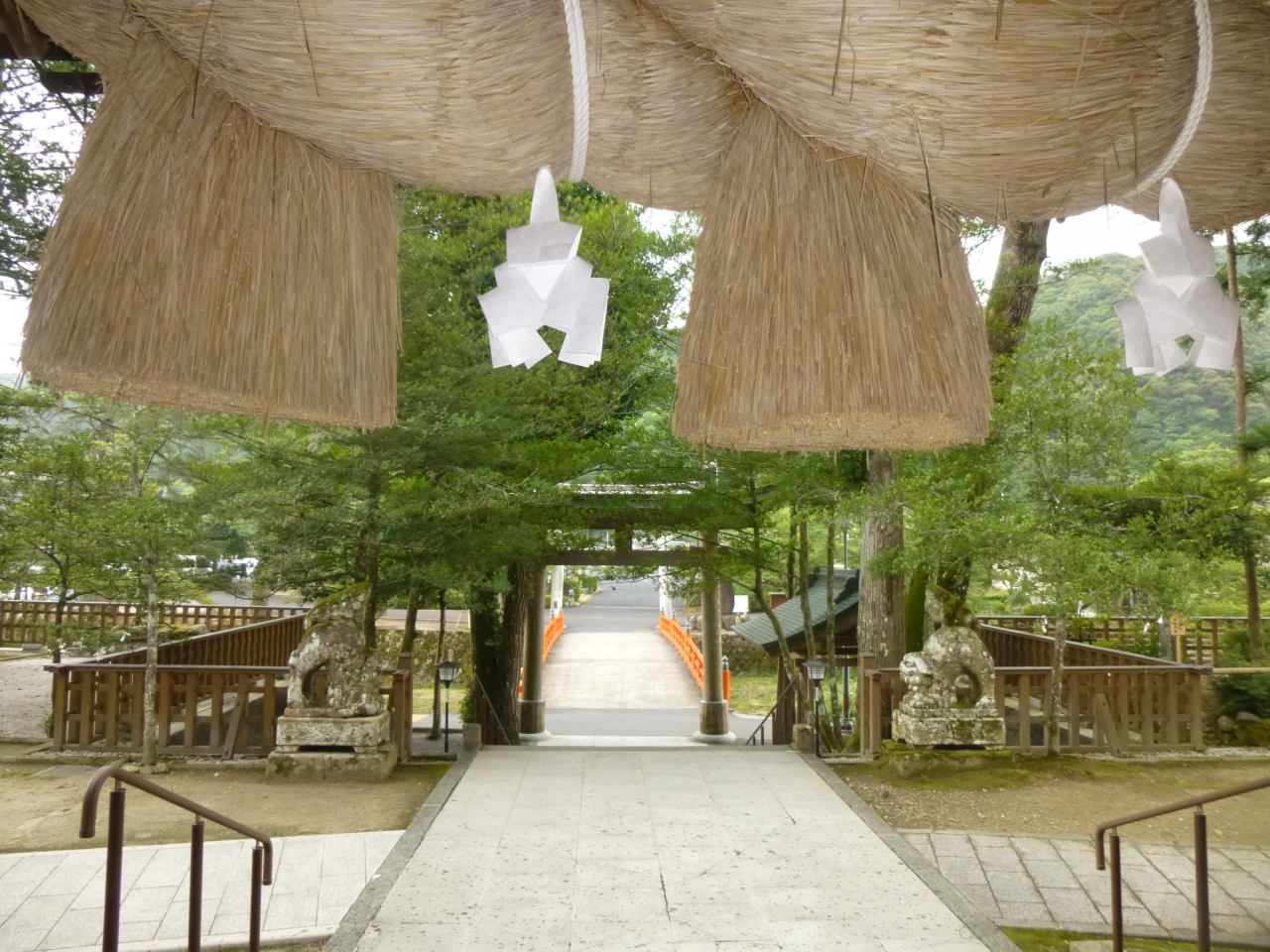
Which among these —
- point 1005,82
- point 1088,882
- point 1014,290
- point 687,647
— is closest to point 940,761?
point 1088,882

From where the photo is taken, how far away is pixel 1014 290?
267 inches

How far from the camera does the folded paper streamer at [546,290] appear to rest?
2.86 feet

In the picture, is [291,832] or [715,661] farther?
[715,661]

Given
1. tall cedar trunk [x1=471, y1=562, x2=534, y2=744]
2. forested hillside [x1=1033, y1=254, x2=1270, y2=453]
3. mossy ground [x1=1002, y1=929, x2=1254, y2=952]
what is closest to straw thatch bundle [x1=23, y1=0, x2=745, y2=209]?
mossy ground [x1=1002, y1=929, x2=1254, y2=952]

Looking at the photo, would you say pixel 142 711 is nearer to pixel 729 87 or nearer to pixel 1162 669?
pixel 729 87

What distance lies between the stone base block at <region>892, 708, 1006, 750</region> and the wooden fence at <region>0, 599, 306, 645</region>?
8.26 meters

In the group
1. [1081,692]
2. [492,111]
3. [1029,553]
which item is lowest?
[1081,692]

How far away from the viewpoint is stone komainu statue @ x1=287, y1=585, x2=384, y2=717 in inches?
253

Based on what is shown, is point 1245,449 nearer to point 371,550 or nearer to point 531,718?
point 371,550

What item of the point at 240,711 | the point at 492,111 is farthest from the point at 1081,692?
the point at 492,111

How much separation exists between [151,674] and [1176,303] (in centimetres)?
739

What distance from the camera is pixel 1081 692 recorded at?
7.29 metres

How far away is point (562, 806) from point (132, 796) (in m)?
2.98

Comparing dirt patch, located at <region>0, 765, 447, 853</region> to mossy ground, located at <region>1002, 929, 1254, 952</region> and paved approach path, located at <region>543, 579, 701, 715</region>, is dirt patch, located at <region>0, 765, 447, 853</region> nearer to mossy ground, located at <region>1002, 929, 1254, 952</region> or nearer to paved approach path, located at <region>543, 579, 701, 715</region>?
mossy ground, located at <region>1002, 929, 1254, 952</region>
